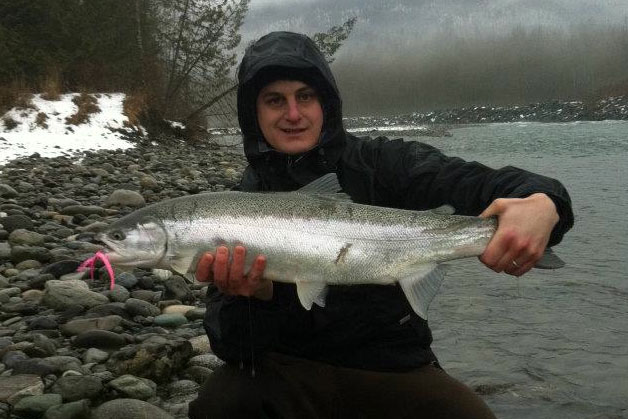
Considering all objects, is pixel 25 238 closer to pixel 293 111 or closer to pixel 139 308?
pixel 139 308

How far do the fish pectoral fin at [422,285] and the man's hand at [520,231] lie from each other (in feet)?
1.06

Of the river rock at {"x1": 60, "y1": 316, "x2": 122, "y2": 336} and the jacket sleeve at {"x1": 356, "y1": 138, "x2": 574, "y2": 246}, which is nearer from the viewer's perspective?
the jacket sleeve at {"x1": 356, "y1": 138, "x2": 574, "y2": 246}

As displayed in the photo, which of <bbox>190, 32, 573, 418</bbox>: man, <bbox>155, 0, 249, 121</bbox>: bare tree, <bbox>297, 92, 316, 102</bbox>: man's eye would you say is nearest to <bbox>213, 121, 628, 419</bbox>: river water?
<bbox>190, 32, 573, 418</bbox>: man

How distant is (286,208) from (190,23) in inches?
1086

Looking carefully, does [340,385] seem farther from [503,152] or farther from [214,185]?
[503,152]

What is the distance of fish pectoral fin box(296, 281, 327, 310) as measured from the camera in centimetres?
326

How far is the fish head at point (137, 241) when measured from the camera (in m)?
3.37

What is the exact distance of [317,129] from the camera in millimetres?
3998

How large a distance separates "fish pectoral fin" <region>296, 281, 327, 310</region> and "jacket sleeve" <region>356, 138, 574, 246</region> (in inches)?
32.9

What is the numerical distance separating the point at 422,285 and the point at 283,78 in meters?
1.54

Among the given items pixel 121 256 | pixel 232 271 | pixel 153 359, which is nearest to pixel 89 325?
pixel 153 359

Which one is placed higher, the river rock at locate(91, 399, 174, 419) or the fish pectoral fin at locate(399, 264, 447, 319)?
the fish pectoral fin at locate(399, 264, 447, 319)

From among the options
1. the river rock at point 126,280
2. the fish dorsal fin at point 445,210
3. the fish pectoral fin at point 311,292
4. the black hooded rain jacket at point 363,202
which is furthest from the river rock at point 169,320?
the fish dorsal fin at point 445,210

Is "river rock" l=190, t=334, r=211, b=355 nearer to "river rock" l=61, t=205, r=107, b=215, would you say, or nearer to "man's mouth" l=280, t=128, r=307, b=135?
"man's mouth" l=280, t=128, r=307, b=135
